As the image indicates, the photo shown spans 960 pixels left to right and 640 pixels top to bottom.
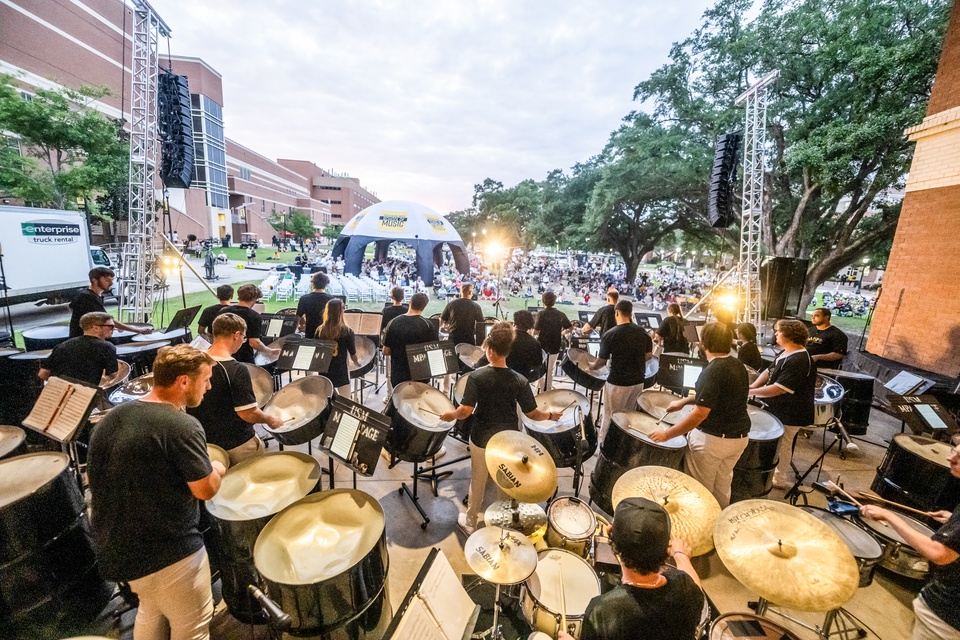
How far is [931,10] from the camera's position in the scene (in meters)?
9.11

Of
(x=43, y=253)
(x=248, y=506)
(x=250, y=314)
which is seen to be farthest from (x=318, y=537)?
(x=43, y=253)

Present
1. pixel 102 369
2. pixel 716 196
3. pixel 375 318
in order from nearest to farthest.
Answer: pixel 102 369 → pixel 375 318 → pixel 716 196

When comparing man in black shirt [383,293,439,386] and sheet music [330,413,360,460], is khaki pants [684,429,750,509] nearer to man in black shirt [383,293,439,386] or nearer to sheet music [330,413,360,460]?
sheet music [330,413,360,460]

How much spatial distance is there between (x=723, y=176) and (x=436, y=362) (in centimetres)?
664

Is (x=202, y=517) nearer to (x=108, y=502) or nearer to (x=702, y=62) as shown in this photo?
(x=108, y=502)

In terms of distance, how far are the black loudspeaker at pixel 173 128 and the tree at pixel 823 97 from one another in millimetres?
13019

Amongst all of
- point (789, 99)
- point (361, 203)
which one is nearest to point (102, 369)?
point (789, 99)

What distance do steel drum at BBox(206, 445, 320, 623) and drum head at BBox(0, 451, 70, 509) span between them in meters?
0.83

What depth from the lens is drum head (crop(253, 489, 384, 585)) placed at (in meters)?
1.83

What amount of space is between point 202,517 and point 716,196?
8.56m

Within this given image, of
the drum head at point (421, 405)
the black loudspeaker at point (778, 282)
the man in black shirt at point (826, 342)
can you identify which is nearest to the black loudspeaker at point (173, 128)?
the drum head at point (421, 405)

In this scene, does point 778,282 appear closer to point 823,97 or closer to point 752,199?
point 752,199

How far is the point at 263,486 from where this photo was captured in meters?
2.31

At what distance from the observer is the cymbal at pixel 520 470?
215 centimetres
